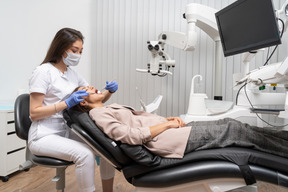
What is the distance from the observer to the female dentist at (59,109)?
112cm

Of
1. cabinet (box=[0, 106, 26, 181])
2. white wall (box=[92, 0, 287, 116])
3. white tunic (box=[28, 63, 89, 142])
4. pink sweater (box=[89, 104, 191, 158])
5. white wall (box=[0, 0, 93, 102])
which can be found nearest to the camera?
pink sweater (box=[89, 104, 191, 158])

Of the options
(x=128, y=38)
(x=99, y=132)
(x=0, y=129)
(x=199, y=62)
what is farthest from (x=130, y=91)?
(x=99, y=132)

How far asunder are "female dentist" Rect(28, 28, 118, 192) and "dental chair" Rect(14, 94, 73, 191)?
3cm

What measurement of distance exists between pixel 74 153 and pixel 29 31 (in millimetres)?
1990

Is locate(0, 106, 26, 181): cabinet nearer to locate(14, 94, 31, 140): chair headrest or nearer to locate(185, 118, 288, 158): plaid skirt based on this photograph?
locate(14, 94, 31, 140): chair headrest

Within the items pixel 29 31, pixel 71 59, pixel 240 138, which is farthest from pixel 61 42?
pixel 29 31

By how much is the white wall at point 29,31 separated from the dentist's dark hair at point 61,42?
1282mm

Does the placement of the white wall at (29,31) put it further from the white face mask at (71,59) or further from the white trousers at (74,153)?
the white trousers at (74,153)

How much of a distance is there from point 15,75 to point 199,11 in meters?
2.11

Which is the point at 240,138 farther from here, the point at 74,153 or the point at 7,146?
the point at 7,146

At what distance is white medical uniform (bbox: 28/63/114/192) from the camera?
111 centimetres

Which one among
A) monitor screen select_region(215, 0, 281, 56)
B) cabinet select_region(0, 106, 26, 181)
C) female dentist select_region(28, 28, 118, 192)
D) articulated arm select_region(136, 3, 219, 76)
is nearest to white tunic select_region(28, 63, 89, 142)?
female dentist select_region(28, 28, 118, 192)

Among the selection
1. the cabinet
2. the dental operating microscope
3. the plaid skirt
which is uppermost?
the dental operating microscope

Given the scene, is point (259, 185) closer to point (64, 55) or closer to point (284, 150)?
point (284, 150)
